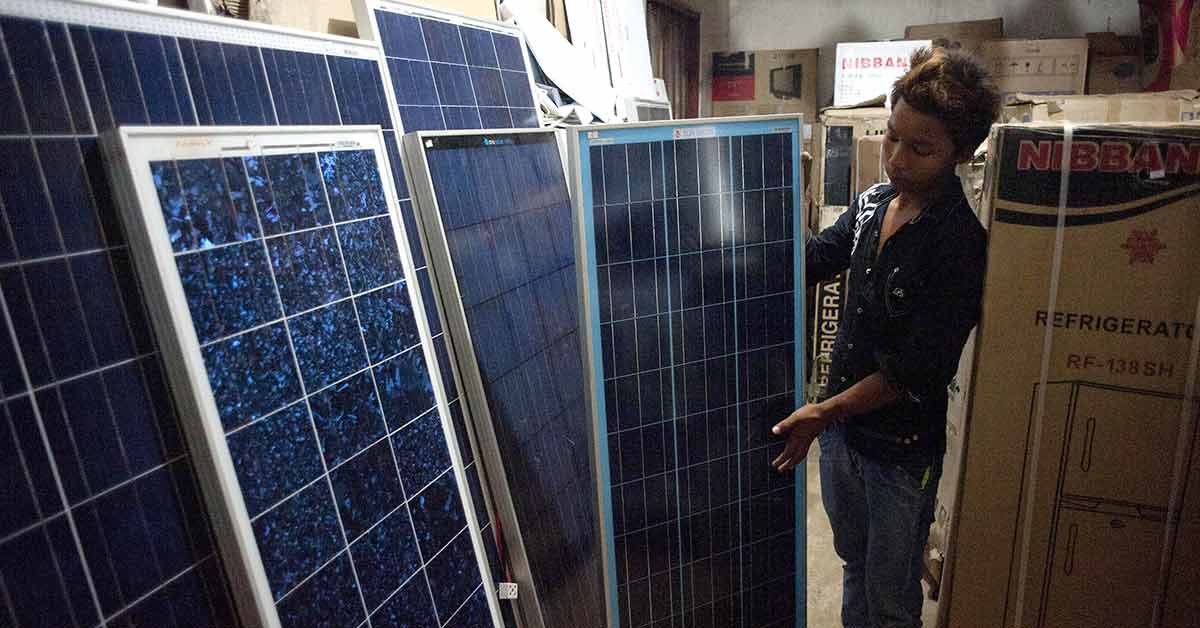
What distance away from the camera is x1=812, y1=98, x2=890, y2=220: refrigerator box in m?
3.73

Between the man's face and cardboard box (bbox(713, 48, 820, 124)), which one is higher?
cardboard box (bbox(713, 48, 820, 124))

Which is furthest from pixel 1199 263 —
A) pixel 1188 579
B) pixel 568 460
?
pixel 568 460

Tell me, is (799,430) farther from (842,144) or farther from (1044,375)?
(842,144)

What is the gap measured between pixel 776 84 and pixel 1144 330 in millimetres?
4823

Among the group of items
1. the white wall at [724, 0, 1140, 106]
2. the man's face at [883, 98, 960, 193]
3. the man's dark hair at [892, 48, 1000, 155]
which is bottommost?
the man's face at [883, 98, 960, 193]

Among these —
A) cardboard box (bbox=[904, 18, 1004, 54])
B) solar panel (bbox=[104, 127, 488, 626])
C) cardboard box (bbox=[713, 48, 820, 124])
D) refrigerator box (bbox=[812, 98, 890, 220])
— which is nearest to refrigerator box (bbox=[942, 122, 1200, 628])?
solar panel (bbox=[104, 127, 488, 626])

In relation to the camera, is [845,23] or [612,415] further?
[845,23]

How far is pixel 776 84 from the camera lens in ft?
19.4

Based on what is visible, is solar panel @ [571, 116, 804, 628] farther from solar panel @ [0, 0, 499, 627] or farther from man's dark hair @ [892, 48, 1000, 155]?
solar panel @ [0, 0, 499, 627]

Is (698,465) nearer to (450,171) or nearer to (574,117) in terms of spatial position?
(450,171)

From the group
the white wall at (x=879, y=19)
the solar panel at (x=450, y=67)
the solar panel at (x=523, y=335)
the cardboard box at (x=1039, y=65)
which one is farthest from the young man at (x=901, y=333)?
the white wall at (x=879, y=19)

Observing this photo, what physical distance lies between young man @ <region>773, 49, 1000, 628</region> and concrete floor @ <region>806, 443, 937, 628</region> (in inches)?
26.6

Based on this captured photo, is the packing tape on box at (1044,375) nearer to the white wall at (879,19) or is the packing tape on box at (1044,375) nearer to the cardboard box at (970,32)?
the cardboard box at (970,32)

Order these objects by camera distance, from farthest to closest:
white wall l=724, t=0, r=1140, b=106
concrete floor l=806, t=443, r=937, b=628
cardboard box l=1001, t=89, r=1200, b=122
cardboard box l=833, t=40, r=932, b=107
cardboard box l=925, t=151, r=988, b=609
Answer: white wall l=724, t=0, r=1140, b=106 → cardboard box l=833, t=40, r=932, b=107 → cardboard box l=1001, t=89, r=1200, b=122 → concrete floor l=806, t=443, r=937, b=628 → cardboard box l=925, t=151, r=988, b=609
